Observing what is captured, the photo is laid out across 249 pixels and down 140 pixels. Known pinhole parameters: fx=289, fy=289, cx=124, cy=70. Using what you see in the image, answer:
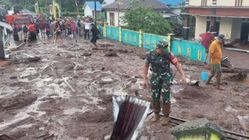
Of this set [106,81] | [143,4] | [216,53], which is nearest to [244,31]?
[143,4]

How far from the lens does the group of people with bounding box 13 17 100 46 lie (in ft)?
72.4

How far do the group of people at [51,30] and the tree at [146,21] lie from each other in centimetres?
315

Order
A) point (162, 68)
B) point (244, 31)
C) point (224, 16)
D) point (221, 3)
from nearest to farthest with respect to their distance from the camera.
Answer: point (162, 68) < point (224, 16) < point (221, 3) < point (244, 31)

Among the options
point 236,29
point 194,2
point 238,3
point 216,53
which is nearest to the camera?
point 216,53

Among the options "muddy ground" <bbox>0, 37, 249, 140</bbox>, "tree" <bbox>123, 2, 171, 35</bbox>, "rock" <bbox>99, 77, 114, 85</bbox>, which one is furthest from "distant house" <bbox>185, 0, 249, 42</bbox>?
"rock" <bbox>99, 77, 114, 85</bbox>

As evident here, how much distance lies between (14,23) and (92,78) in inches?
681

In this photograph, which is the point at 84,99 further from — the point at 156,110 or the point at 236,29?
the point at 236,29

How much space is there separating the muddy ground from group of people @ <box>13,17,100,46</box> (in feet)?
28.5

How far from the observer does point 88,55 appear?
15.5 meters

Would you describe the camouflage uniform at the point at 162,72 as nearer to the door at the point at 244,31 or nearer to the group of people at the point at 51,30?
the group of people at the point at 51,30

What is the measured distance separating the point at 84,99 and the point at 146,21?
49.9 ft

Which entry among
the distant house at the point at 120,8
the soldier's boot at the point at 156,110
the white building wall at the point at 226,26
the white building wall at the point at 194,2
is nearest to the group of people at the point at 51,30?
the distant house at the point at 120,8

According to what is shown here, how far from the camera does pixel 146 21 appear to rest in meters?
22.3

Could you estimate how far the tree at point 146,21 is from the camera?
22094mm
